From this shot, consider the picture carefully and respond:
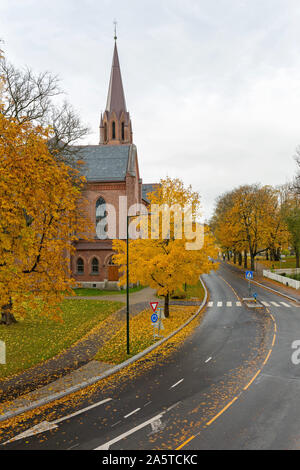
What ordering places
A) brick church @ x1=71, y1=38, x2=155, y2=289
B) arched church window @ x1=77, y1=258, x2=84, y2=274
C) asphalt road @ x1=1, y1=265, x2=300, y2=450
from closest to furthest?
asphalt road @ x1=1, y1=265, x2=300, y2=450 → brick church @ x1=71, y1=38, x2=155, y2=289 → arched church window @ x1=77, y1=258, x2=84, y2=274

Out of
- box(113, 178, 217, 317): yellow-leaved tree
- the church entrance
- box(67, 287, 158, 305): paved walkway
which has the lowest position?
box(67, 287, 158, 305): paved walkway

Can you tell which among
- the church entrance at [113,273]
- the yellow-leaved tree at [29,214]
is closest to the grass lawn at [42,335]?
the yellow-leaved tree at [29,214]

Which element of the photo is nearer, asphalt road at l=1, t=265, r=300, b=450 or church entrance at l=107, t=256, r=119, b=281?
asphalt road at l=1, t=265, r=300, b=450

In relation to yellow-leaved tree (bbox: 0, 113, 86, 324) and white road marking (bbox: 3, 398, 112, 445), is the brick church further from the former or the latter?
white road marking (bbox: 3, 398, 112, 445)

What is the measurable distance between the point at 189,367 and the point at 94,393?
178 inches

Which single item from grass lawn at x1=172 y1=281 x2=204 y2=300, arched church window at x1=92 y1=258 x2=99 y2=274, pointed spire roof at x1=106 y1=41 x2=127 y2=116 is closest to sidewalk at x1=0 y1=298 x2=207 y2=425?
grass lawn at x1=172 y1=281 x2=204 y2=300

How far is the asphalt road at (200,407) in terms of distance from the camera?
8242mm

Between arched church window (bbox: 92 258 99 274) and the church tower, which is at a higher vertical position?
the church tower

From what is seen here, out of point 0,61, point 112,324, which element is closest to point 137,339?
point 112,324

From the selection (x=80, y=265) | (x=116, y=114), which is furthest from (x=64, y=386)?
(x=116, y=114)

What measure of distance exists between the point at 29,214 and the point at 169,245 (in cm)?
1191

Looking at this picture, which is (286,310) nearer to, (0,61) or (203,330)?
(203,330)

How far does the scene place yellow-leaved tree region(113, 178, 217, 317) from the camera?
21328 millimetres

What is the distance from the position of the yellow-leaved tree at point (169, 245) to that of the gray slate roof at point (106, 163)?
1816 cm
